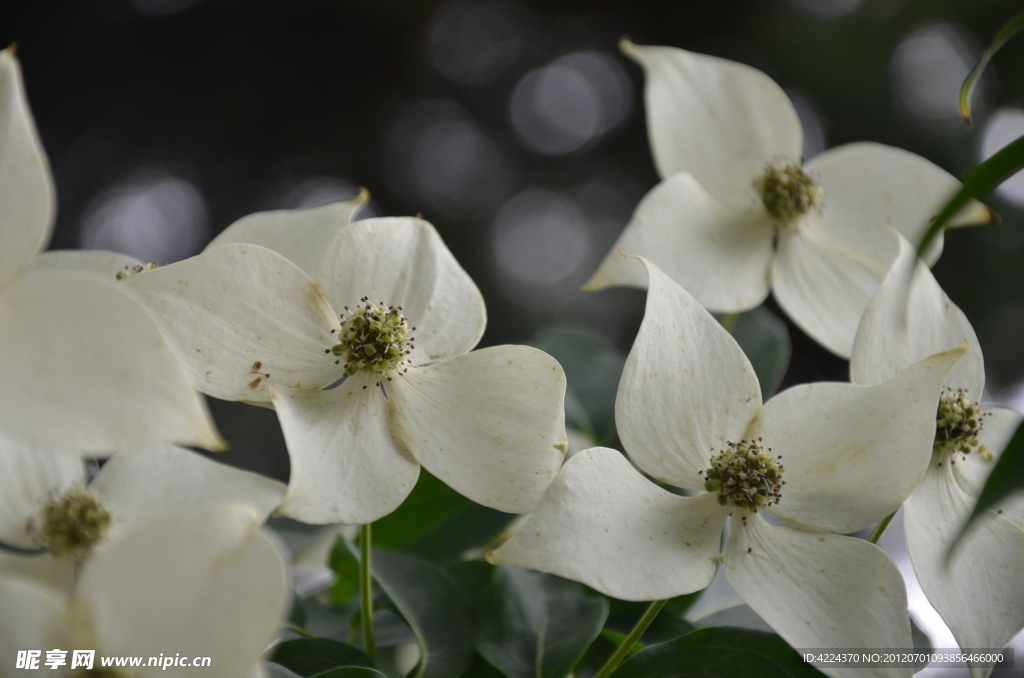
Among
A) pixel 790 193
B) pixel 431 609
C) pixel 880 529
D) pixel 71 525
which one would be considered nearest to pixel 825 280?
pixel 790 193

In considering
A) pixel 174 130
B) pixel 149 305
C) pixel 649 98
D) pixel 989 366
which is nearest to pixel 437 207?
pixel 174 130

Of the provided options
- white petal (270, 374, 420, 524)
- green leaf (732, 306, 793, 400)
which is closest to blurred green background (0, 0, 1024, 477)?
green leaf (732, 306, 793, 400)

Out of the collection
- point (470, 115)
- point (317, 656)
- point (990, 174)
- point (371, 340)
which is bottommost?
point (470, 115)

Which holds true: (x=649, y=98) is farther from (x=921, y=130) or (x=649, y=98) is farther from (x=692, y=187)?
(x=921, y=130)

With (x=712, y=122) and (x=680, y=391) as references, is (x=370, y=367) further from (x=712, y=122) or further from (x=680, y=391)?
(x=712, y=122)

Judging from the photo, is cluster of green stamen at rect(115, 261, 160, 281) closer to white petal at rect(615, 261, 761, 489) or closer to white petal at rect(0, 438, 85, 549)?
white petal at rect(0, 438, 85, 549)

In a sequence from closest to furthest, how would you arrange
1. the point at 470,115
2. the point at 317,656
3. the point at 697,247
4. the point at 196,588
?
the point at 196,588 → the point at 317,656 → the point at 697,247 → the point at 470,115
